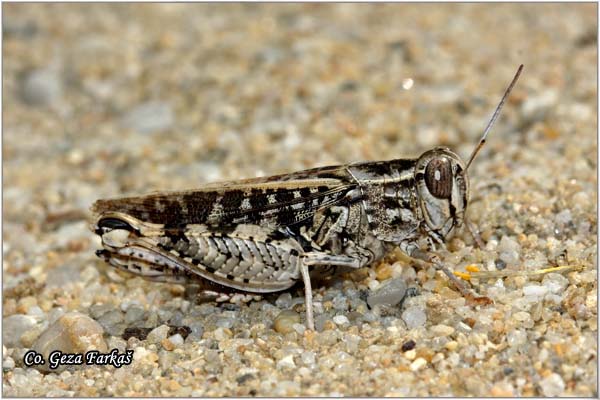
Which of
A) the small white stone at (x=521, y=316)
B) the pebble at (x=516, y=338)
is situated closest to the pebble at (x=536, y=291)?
the small white stone at (x=521, y=316)

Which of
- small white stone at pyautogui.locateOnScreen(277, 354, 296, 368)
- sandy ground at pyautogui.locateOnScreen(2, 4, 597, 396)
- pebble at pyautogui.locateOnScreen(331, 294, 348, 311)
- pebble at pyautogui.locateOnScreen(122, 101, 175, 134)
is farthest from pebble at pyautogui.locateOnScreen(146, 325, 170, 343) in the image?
pebble at pyautogui.locateOnScreen(122, 101, 175, 134)

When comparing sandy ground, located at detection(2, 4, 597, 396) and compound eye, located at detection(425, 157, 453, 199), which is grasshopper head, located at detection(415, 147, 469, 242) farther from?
sandy ground, located at detection(2, 4, 597, 396)

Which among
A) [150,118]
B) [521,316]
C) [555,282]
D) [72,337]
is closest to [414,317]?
[521,316]

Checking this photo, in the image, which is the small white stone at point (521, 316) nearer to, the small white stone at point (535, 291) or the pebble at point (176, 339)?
the small white stone at point (535, 291)

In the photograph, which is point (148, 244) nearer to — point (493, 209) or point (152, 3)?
point (493, 209)

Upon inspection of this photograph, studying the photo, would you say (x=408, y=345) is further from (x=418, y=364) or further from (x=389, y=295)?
(x=389, y=295)
